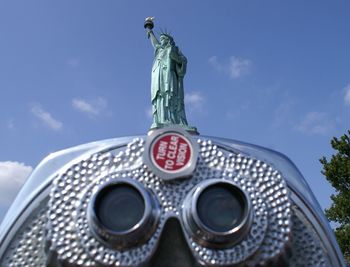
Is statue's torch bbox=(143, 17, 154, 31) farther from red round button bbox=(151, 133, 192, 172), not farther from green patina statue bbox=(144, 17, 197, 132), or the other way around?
red round button bbox=(151, 133, 192, 172)

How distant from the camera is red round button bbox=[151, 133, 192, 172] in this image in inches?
57.1

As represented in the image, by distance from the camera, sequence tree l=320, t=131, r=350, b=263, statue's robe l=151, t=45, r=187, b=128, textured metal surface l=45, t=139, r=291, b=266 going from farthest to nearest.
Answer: statue's robe l=151, t=45, r=187, b=128 < tree l=320, t=131, r=350, b=263 < textured metal surface l=45, t=139, r=291, b=266

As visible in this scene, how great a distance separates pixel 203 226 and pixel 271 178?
28 cm

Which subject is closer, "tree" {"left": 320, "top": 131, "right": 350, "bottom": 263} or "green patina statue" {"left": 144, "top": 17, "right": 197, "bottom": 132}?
"tree" {"left": 320, "top": 131, "right": 350, "bottom": 263}

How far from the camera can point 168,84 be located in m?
14.7

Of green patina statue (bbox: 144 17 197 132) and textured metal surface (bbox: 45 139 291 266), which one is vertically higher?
green patina statue (bbox: 144 17 197 132)

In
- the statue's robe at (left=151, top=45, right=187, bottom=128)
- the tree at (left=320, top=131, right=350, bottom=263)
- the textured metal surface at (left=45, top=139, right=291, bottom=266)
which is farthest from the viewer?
the statue's robe at (left=151, top=45, right=187, bottom=128)

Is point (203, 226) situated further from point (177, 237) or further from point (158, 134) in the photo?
point (158, 134)

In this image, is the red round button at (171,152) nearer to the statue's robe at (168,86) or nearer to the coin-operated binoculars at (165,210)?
the coin-operated binoculars at (165,210)

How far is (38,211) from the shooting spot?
1.47m

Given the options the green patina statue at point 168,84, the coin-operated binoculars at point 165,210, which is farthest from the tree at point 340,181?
the coin-operated binoculars at point 165,210

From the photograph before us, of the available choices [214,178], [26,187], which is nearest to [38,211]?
[26,187]

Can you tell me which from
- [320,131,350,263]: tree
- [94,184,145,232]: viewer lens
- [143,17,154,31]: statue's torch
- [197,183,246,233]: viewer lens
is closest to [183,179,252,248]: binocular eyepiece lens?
[197,183,246,233]: viewer lens

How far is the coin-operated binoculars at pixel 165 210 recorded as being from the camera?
4.45 feet
